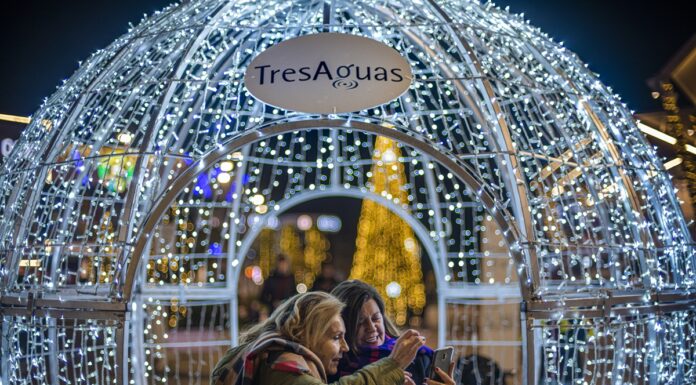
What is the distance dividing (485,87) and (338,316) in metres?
1.32

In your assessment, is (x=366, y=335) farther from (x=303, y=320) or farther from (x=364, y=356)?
(x=303, y=320)

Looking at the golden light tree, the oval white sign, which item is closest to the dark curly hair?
the oval white sign

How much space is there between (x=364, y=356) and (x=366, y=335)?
9 cm

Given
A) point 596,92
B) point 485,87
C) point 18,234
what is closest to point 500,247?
point 596,92

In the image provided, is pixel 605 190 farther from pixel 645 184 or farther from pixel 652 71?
pixel 652 71

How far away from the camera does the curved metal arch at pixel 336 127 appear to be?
3.17 meters

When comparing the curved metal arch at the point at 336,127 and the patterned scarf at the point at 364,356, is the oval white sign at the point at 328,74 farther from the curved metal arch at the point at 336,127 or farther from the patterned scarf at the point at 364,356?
the patterned scarf at the point at 364,356

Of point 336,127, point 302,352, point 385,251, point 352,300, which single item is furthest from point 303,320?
point 385,251

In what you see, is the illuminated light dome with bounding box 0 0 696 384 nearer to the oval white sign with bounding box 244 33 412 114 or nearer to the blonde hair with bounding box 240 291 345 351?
the oval white sign with bounding box 244 33 412 114

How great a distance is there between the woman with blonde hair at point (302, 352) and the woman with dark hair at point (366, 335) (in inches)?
5.2

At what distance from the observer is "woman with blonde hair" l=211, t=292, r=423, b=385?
2.69m

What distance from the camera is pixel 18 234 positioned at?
11.8 feet

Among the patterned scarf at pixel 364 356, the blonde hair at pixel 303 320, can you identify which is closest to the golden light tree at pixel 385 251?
the patterned scarf at pixel 364 356

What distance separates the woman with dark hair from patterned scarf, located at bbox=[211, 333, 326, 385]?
282 millimetres
